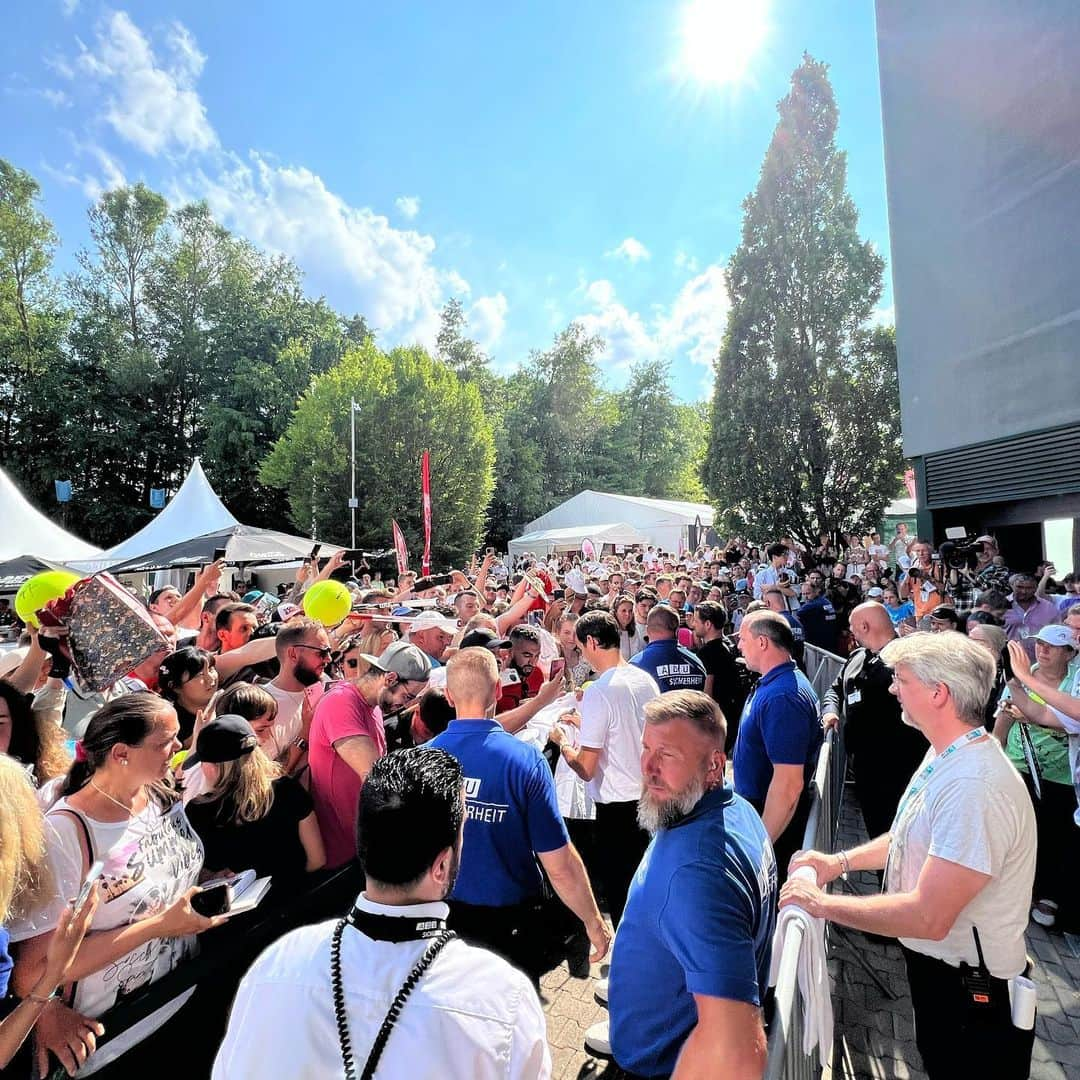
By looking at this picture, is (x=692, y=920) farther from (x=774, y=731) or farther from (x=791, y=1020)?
(x=774, y=731)

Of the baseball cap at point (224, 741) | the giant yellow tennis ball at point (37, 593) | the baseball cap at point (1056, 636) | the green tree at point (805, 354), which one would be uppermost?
the green tree at point (805, 354)

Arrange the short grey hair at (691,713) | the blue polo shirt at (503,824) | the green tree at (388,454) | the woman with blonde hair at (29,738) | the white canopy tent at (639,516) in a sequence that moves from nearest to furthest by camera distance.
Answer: the short grey hair at (691,713), the blue polo shirt at (503,824), the woman with blonde hair at (29,738), the green tree at (388,454), the white canopy tent at (639,516)

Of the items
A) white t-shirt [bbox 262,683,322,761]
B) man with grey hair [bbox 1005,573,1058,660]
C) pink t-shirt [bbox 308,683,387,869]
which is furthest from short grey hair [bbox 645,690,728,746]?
man with grey hair [bbox 1005,573,1058,660]

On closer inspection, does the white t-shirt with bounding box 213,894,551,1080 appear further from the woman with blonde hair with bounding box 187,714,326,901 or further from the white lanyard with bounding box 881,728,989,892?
the white lanyard with bounding box 881,728,989,892

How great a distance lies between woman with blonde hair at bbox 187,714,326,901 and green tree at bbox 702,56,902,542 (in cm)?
1973

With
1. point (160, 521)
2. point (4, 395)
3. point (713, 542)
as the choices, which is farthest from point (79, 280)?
point (713, 542)

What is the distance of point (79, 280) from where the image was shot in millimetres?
35000

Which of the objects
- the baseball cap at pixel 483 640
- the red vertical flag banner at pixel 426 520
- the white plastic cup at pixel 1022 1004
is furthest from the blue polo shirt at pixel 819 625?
the red vertical flag banner at pixel 426 520

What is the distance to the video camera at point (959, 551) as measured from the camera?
35.1 ft

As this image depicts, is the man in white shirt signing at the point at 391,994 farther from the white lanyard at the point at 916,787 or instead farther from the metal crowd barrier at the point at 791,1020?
the white lanyard at the point at 916,787

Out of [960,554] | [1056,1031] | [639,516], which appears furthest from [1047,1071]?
[639,516]

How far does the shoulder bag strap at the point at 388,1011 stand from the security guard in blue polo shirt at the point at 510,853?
1.43 m

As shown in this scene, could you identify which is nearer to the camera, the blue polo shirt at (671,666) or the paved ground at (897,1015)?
the paved ground at (897,1015)

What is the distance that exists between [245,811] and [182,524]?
16087 mm
